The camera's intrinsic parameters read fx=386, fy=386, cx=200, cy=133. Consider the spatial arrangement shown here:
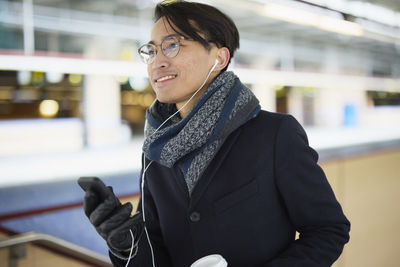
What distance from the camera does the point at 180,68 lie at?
1094 mm

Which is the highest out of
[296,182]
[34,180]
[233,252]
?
[296,182]

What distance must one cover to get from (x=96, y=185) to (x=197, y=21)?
552mm

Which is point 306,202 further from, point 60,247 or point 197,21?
point 60,247

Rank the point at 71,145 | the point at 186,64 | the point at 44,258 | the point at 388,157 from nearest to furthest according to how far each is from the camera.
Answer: the point at 186,64, the point at 44,258, the point at 388,157, the point at 71,145

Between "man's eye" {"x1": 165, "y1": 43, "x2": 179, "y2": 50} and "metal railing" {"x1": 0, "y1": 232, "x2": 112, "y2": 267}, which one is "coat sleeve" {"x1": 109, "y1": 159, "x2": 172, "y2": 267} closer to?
"man's eye" {"x1": 165, "y1": 43, "x2": 179, "y2": 50}

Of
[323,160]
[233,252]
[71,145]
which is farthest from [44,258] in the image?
[71,145]

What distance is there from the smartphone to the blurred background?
1353mm

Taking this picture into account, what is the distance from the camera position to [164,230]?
1173mm

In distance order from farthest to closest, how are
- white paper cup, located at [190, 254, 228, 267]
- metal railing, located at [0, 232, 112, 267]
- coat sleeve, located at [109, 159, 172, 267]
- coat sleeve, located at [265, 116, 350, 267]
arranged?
metal railing, located at [0, 232, 112, 267]
coat sleeve, located at [109, 159, 172, 267]
coat sleeve, located at [265, 116, 350, 267]
white paper cup, located at [190, 254, 228, 267]

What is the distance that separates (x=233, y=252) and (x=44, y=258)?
1.66 metres

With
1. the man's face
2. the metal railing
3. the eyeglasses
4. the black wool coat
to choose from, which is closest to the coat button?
the black wool coat

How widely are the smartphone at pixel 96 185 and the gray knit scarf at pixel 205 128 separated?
0.26m

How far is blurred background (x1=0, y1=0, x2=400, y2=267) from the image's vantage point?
11.0 ft

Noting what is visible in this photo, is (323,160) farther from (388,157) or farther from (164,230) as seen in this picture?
(164,230)
